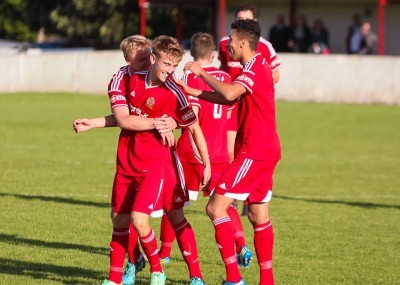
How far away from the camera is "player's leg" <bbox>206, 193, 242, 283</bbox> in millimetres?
8195

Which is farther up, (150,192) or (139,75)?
(139,75)

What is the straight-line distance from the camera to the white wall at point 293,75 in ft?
96.1

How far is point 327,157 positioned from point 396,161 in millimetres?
A: 1285

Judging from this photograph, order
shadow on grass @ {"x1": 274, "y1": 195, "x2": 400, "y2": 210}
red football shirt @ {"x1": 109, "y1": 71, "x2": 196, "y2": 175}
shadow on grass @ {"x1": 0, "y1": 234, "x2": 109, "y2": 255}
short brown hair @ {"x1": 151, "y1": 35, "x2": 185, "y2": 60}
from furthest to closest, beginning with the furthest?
shadow on grass @ {"x1": 274, "y1": 195, "x2": 400, "y2": 210} < shadow on grass @ {"x1": 0, "y1": 234, "x2": 109, "y2": 255} < red football shirt @ {"x1": 109, "y1": 71, "x2": 196, "y2": 175} < short brown hair @ {"x1": 151, "y1": 35, "x2": 185, "y2": 60}

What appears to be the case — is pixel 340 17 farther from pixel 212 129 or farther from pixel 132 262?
pixel 132 262

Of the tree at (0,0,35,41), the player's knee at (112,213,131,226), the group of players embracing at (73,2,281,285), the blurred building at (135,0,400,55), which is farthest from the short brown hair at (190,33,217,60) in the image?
the tree at (0,0,35,41)

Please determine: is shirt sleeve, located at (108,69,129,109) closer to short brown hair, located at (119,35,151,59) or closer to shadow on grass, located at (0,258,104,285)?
short brown hair, located at (119,35,151,59)

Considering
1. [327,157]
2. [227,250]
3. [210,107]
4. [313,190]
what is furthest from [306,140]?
[227,250]

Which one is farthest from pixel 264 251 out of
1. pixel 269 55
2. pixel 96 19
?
pixel 96 19

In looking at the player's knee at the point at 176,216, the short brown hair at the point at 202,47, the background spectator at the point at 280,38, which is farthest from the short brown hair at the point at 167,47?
the background spectator at the point at 280,38

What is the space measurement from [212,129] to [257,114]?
5.74 feet

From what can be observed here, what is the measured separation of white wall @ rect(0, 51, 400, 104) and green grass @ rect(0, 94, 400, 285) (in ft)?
8.57

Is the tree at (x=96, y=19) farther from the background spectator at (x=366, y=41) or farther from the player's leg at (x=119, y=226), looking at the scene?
the player's leg at (x=119, y=226)

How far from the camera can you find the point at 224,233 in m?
8.24
